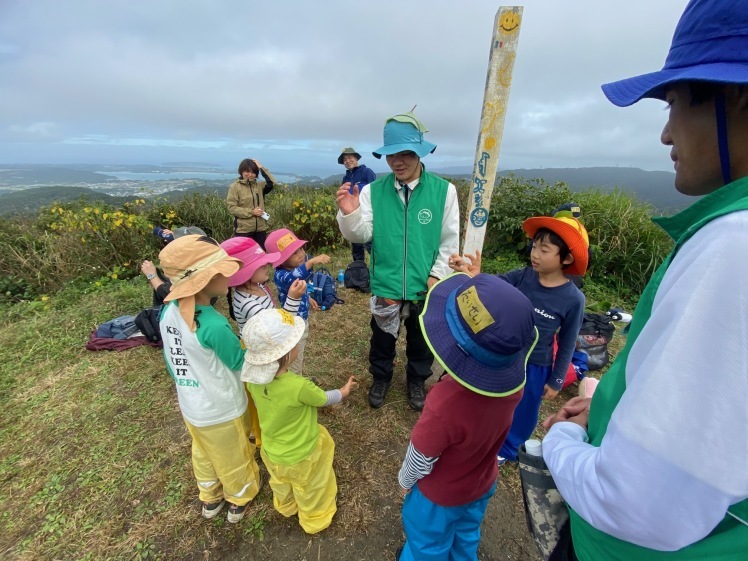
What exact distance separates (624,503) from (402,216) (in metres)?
2.10

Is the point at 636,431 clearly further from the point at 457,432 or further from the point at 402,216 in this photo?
the point at 402,216

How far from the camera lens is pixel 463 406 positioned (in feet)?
4.36

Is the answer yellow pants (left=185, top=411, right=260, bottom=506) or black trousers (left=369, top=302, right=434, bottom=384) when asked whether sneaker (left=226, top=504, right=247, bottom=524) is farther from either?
black trousers (left=369, top=302, right=434, bottom=384)

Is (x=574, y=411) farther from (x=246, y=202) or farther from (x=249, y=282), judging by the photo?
(x=246, y=202)

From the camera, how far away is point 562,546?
1102mm

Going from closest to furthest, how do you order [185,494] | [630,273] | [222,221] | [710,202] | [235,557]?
[710,202] < [235,557] < [185,494] < [630,273] < [222,221]

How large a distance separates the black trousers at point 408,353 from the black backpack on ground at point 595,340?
1.84 metres

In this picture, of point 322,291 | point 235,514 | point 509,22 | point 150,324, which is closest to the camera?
point 235,514

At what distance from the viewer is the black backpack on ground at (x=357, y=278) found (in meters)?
5.49

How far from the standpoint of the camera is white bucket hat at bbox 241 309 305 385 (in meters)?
1.72

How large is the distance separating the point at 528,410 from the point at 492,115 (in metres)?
2.60

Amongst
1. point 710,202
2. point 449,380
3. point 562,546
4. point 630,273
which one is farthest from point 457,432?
point 630,273

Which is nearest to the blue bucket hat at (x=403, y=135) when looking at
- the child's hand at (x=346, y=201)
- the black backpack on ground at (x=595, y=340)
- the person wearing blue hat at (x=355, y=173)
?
the child's hand at (x=346, y=201)

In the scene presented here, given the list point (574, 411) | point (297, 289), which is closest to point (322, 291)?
point (297, 289)
